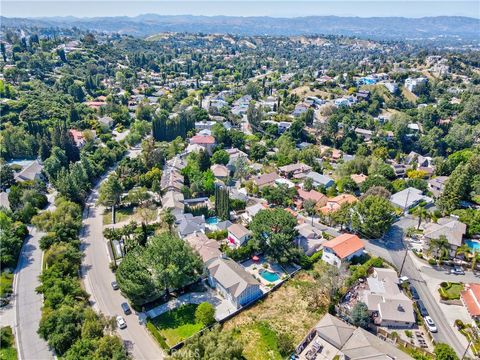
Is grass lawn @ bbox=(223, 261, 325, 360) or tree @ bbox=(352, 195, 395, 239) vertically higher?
tree @ bbox=(352, 195, 395, 239)

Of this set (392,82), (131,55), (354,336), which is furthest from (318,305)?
(131,55)

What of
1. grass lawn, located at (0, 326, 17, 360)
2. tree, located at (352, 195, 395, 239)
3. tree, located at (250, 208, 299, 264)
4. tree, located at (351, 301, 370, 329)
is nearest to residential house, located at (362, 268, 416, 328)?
tree, located at (351, 301, 370, 329)

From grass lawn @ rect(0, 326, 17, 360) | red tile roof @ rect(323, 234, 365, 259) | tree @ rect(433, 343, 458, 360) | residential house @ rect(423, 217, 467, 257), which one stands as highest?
residential house @ rect(423, 217, 467, 257)

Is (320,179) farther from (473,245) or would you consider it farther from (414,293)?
(414,293)

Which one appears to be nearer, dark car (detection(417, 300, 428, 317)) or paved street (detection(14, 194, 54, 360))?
paved street (detection(14, 194, 54, 360))

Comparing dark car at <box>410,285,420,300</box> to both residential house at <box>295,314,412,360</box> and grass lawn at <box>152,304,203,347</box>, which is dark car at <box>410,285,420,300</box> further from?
grass lawn at <box>152,304,203,347</box>

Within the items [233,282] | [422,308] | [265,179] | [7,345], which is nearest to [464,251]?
[422,308]
